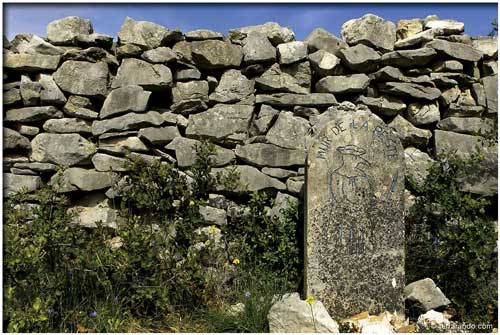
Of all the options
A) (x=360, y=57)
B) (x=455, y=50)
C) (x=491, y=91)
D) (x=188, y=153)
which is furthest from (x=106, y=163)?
(x=491, y=91)

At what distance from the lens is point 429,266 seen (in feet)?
15.0

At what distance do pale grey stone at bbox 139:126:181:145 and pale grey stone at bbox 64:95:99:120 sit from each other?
1.74 ft

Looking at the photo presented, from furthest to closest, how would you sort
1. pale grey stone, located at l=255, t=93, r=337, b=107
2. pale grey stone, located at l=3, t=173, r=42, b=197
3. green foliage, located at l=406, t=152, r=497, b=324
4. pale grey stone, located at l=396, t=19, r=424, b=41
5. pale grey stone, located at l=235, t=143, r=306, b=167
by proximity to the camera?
pale grey stone, located at l=396, t=19, r=424, b=41 < pale grey stone, located at l=255, t=93, r=337, b=107 < pale grey stone, located at l=235, t=143, r=306, b=167 < pale grey stone, located at l=3, t=173, r=42, b=197 < green foliage, located at l=406, t=152, r=497, b=324

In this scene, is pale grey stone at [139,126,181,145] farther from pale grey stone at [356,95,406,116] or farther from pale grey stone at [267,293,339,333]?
pale grey stone at [267,293,339,333]

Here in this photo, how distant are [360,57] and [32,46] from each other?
3.22 m

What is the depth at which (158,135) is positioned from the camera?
4.89 m

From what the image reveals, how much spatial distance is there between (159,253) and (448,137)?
303 centimetres

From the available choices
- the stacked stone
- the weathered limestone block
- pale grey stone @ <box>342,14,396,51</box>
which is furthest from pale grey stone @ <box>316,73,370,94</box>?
the weathered limestone block

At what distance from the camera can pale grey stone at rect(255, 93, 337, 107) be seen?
507 cm

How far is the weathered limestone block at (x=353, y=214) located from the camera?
4.08 m

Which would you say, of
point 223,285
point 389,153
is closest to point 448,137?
point 389,153

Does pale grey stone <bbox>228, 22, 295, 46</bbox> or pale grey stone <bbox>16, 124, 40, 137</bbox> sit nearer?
pale grey stone <bbox>16, 124, 40, 137</bbox>

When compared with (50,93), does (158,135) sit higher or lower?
lower

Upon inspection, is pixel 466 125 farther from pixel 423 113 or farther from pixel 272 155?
pixel 272 155
